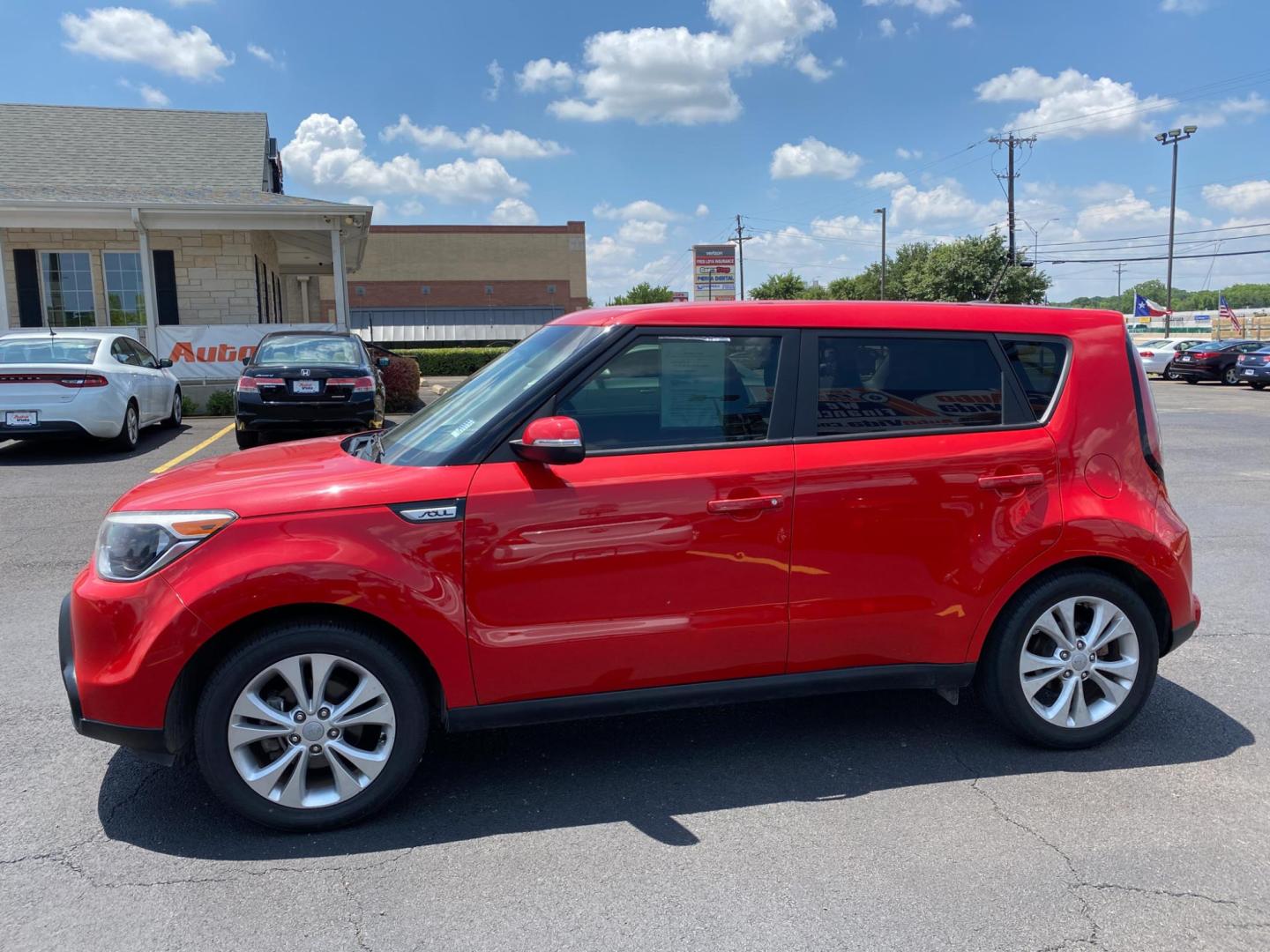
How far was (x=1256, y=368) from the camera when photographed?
2809 cm

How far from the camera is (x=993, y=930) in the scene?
2762mm

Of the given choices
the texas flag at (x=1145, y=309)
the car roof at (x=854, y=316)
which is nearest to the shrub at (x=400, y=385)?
the car roof at (x=854, y=316)

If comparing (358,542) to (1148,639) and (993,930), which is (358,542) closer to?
(993,930)

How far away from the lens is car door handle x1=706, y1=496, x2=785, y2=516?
3457 millimetres

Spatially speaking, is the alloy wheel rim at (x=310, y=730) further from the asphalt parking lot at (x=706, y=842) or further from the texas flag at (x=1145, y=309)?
the texas flag at (x=1145, y=309)

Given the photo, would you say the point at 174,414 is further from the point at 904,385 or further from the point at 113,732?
the point at 904,385

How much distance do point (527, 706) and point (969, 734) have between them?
197cm

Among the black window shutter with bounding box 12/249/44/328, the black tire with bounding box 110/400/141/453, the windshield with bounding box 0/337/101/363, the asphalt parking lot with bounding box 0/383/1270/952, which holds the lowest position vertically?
the asphalt parking lot with bounding box 0/383/1270/952

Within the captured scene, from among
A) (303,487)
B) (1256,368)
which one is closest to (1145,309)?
(1256,368)

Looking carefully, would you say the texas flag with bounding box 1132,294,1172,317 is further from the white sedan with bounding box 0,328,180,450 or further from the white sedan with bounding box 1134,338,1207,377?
the white sedan with bounding box 0,328,180,450

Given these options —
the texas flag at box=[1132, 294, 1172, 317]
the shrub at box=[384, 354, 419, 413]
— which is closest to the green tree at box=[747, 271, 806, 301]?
the texas flag at box=[1132, 294, 1172, 317]

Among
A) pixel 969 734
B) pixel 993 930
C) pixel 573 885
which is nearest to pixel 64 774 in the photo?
pixel 573 885

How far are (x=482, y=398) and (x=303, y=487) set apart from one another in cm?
77

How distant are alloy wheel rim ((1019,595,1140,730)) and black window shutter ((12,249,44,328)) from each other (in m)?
21.5
